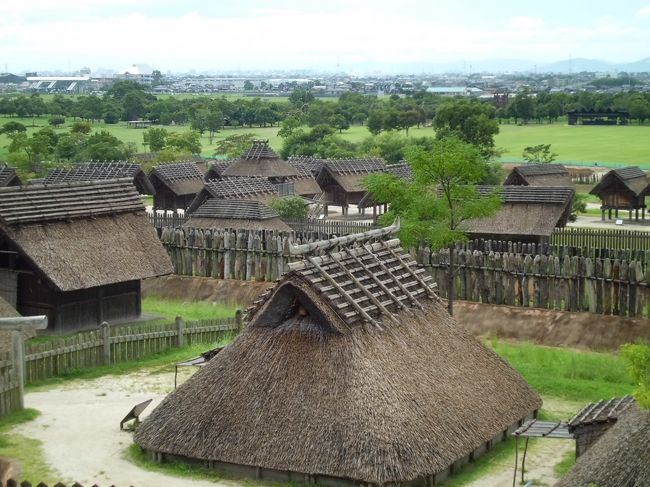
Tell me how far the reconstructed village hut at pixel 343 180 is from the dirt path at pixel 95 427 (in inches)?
1371

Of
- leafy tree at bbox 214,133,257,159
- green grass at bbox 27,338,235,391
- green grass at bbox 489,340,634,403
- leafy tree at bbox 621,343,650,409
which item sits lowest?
leafy tree at bbox 214,133,257,159

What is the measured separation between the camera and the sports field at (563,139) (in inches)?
3578

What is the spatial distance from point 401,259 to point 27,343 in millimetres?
10627

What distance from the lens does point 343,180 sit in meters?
59.7

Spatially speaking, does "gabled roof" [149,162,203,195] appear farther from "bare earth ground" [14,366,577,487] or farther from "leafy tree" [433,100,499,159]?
"bare earth ground" [14,366,577,487]

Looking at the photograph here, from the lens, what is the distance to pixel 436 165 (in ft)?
87.2

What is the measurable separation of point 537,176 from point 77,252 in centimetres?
3197

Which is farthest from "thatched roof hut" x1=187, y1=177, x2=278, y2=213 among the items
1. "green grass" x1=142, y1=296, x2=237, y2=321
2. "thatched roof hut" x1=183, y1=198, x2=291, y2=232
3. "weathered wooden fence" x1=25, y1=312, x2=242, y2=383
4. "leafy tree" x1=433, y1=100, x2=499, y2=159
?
"leafy tree" x1=433, y1=100, x2=499, y2=159

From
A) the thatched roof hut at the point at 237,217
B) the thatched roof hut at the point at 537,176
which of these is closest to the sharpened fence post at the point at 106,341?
the thatched roof hut at the point at 237,217

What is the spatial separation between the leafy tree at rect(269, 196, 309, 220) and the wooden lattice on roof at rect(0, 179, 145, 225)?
16.9 meters

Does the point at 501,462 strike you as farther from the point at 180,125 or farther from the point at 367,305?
the point at 180,125

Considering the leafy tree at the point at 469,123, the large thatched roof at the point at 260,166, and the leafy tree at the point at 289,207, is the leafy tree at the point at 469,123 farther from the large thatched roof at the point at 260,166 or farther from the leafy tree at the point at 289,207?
the leafy tree at the point at 289,207

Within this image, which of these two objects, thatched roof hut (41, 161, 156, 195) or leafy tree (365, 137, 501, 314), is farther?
thatched roof hut (41, 161, 156, 195)

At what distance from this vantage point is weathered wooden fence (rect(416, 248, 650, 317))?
27.6 metres
